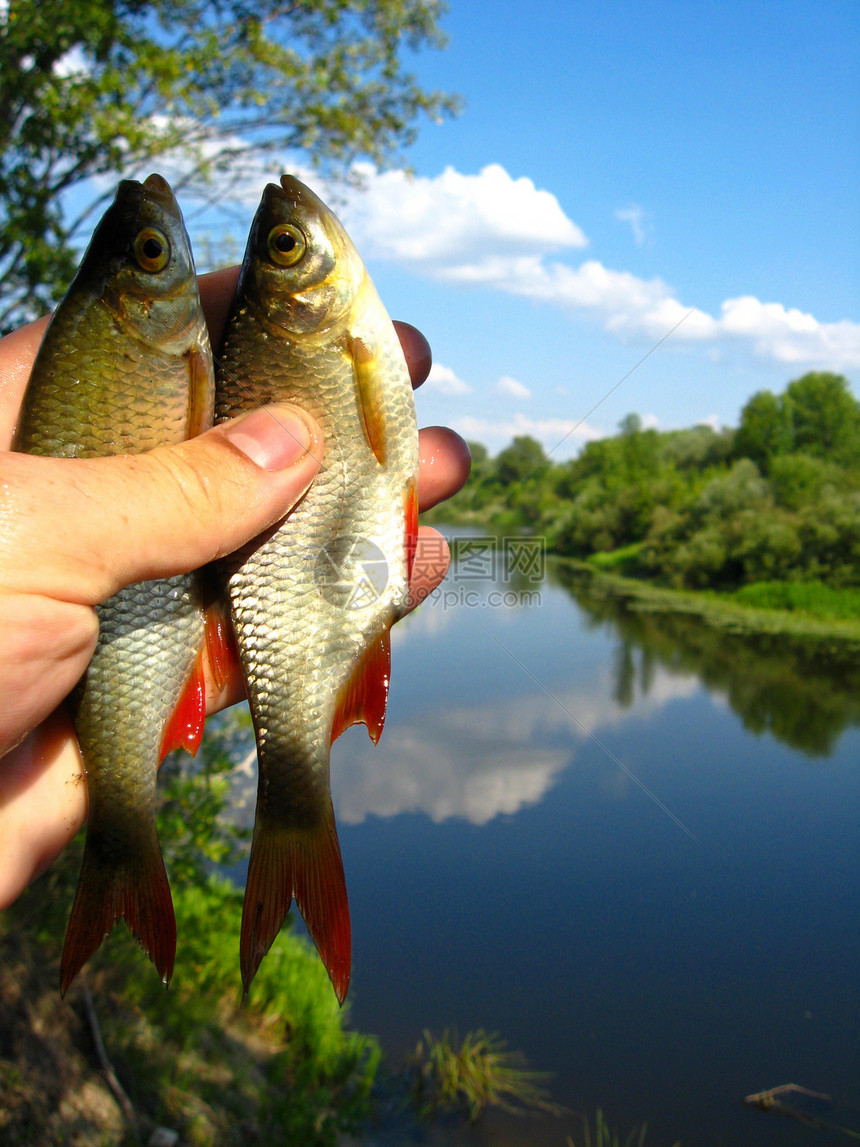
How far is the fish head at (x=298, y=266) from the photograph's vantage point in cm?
167

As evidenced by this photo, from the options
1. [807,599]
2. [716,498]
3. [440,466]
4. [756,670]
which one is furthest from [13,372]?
[716,498]

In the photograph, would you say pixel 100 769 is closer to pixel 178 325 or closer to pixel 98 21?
pixel 178 325

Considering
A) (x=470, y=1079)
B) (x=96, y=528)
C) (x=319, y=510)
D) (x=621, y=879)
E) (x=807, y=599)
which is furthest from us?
(x=807, y=599)

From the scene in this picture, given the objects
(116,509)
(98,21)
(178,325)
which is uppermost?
(98,21)

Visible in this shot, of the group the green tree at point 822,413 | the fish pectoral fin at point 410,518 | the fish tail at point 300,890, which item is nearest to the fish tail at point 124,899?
the fish tail at point 300,890

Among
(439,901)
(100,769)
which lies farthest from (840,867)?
(100,769)

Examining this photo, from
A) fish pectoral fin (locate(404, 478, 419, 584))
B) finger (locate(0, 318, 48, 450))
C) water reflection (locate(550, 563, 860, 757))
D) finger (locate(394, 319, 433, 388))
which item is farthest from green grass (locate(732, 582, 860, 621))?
finger (locate(0, 318, 48, 450))

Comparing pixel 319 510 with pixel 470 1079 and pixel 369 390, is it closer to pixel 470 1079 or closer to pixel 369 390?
pixel 369 390

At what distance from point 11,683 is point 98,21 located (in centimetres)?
557

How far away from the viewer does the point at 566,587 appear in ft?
127

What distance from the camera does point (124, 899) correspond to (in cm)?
160

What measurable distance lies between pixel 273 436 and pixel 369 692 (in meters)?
0.61

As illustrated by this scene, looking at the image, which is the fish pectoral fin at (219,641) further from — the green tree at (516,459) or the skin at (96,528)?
the green tree at (516,459)

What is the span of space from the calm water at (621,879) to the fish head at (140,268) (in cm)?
518
